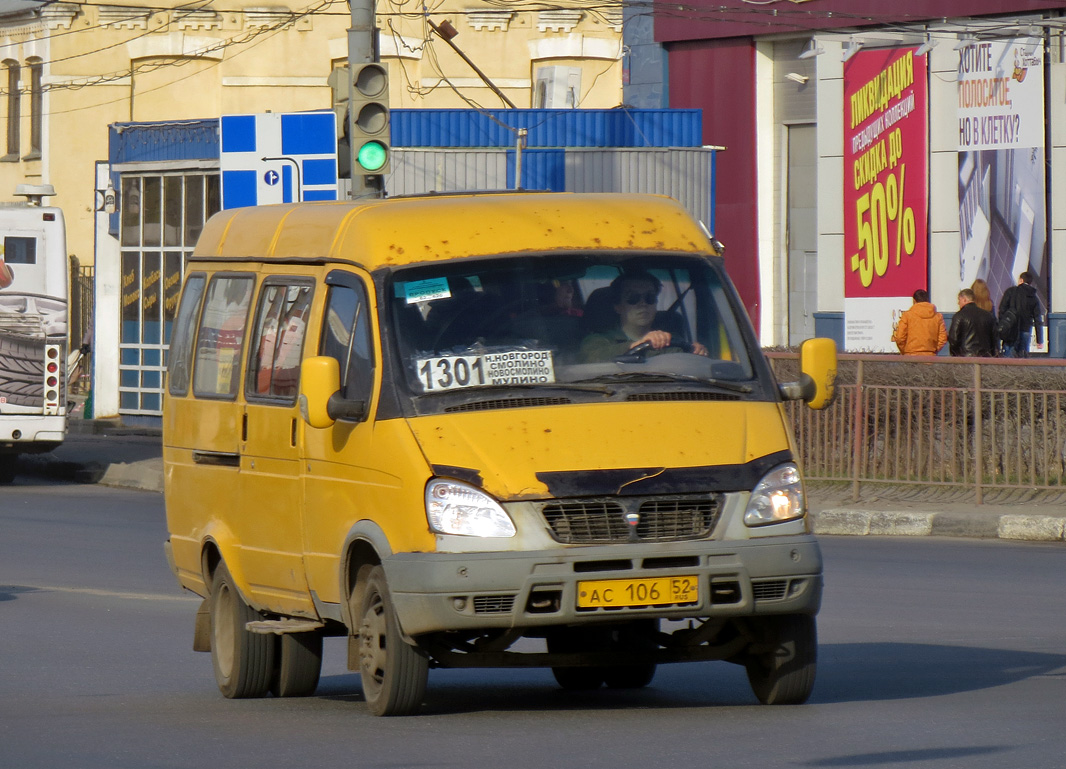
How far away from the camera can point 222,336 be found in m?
9.20

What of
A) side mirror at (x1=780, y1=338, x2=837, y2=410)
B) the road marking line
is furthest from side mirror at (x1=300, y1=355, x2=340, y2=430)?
the road marking line

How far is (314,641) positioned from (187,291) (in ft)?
6.53

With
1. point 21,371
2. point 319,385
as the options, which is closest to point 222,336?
point 319,385

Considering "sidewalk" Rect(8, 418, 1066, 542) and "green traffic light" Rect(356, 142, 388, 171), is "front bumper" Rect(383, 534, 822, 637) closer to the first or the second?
"green traffic light" Rect(356, 142, 388, 171)

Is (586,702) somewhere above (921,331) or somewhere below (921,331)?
below

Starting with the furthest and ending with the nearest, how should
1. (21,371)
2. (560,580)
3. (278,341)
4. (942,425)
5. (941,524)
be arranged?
1. (21,371)
2. (942,425)
3. (941,524)
4. (278,341)
5. (560,580)

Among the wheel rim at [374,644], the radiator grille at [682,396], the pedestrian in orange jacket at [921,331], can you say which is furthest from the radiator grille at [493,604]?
the pedestrian in orange jacket at [921,331]

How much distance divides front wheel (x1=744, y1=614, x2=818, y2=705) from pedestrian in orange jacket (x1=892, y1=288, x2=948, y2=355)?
14.8 metres

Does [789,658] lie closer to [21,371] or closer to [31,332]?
[21,371]

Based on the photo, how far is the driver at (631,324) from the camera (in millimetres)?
7883

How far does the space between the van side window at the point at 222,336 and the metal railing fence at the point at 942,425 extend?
9.28 metres

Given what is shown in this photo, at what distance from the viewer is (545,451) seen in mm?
7312

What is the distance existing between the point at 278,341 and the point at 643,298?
1611 mm

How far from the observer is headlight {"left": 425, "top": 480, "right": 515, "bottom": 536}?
7219 millimetres
